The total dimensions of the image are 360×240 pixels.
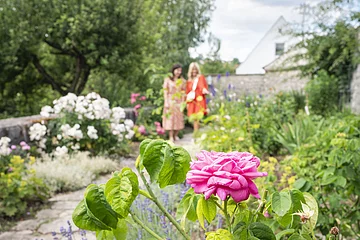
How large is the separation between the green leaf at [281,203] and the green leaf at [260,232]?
53mm

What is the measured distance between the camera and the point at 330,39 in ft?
27.4

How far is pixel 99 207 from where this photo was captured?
36.5 inches

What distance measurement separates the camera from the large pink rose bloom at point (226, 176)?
0.91m

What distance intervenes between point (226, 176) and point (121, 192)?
0.24m

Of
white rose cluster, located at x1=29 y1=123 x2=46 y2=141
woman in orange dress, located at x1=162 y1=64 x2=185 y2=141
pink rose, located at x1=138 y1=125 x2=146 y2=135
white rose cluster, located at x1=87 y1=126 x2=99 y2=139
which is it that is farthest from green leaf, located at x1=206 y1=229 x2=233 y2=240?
pink rose, located at x1=138 y1=125 x2=146 y2=135

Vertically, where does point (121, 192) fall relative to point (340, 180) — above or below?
above

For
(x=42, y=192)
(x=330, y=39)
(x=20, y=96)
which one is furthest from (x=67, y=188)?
(x=20, y=96)

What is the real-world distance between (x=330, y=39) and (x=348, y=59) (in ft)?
1.82

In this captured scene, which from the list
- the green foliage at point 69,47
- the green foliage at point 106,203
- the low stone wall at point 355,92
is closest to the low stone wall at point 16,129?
the green foliage at point 69,47

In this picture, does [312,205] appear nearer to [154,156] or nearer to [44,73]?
[154,156]

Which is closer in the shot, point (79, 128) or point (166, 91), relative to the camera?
Answer: point (79, 128)

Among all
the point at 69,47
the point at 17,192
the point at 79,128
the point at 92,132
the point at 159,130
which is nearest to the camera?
the point at 17,192

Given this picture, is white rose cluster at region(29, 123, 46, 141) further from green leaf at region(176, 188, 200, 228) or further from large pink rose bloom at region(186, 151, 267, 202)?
large pink rose bloom at region(186, 151, 267, 202)

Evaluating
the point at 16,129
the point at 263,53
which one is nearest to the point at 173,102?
the point at 16,129
